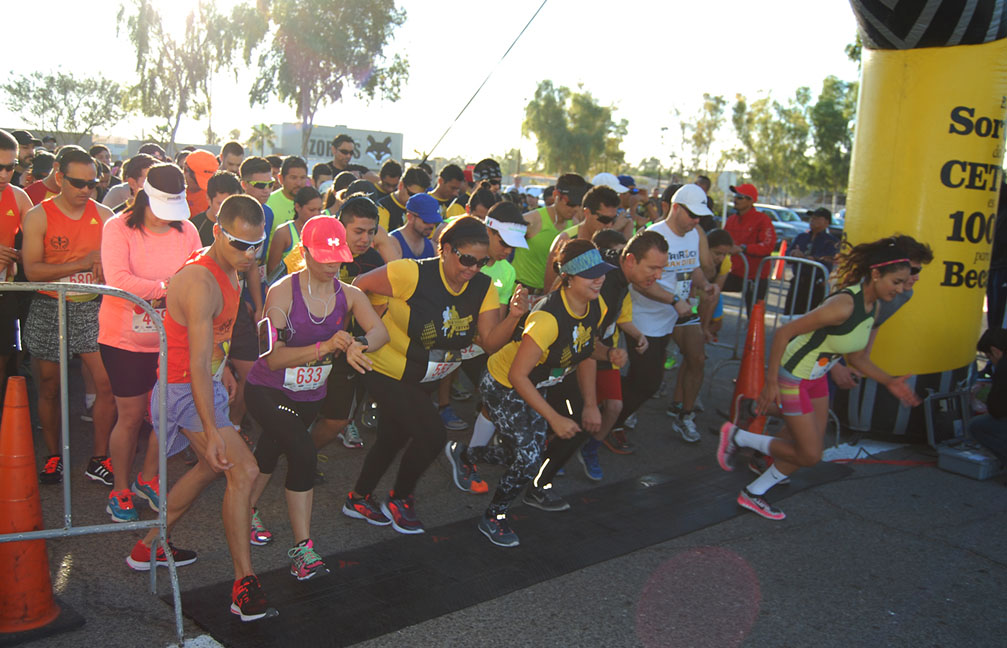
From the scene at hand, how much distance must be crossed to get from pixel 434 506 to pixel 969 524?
3433 millimetres

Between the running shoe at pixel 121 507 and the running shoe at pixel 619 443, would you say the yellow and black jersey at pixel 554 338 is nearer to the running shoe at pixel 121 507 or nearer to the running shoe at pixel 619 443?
the running shoe at pixel 619 443

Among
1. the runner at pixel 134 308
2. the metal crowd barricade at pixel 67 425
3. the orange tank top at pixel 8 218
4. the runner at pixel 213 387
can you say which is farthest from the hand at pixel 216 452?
the orange tank top at pixel 8 218

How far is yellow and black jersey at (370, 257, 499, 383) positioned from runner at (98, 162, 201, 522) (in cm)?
120

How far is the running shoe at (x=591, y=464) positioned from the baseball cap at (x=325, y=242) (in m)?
2.66

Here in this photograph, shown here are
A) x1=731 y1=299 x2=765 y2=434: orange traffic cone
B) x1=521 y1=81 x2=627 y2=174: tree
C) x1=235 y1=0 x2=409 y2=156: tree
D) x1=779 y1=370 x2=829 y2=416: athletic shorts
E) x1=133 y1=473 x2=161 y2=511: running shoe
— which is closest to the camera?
x1=133 y1=473 x2=161 y2=511: running shoe

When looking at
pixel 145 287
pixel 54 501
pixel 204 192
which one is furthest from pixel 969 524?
pixel 204 192

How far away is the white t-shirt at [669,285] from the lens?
20.4ft

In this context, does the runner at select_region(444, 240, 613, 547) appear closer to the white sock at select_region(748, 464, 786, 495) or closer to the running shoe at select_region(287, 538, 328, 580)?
the running shoe at select_region(287, 538, 328, 580)

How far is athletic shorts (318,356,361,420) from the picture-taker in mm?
4617

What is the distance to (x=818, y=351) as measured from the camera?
194 inches

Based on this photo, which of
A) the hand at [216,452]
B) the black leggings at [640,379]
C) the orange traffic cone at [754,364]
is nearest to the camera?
the hand at [216,452]

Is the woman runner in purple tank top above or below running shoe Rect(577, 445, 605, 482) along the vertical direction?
above

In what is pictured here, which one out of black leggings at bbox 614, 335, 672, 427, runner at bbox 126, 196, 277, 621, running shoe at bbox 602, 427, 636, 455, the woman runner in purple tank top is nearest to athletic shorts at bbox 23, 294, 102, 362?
runner at bbox 126, 196, 277, 621

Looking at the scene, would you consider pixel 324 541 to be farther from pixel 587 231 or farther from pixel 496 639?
pixel 587 231
